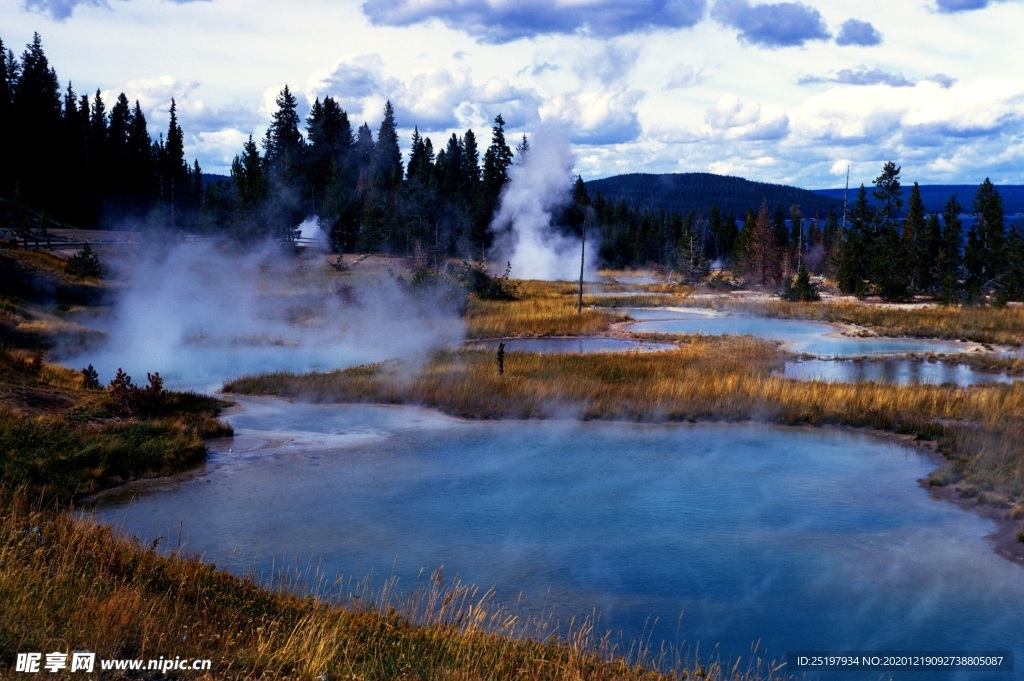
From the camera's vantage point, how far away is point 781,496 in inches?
592

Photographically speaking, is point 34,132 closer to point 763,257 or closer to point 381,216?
point 381,216

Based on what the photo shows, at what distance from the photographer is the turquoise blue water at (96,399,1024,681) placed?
10203 millimetres

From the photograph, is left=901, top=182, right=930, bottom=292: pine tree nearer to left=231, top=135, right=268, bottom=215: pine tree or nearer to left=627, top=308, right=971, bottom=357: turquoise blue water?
left=627, top=308, right=971, bottom=357: turquoise blue water

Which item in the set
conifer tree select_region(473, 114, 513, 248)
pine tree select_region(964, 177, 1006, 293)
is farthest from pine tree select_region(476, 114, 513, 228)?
pine tree select_region(964, 177, 1006, 293)

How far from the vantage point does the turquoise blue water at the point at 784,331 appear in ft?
113

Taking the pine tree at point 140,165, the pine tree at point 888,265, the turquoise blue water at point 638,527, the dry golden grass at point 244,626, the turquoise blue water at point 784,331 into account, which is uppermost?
the pine tree at point 140,165

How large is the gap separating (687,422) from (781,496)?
6058 mm

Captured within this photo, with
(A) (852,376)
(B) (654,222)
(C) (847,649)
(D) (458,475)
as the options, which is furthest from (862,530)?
(B) (654,222)

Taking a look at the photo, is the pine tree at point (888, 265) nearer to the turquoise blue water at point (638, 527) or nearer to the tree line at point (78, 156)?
the turquoise blue water at point (638, 527)

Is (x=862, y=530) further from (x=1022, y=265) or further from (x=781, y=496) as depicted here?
(x=1022, y=265)

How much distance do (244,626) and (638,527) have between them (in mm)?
6907

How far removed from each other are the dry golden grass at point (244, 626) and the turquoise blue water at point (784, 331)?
85.0ft

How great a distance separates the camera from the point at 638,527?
13203 millimetres

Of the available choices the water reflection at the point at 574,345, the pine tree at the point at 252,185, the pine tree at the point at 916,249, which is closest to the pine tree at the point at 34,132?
the pine tree at the point at 252,185
